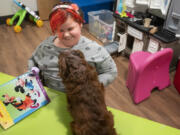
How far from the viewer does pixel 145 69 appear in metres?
1.50

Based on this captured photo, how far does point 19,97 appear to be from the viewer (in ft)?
2.41

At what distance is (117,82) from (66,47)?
48.8 inches

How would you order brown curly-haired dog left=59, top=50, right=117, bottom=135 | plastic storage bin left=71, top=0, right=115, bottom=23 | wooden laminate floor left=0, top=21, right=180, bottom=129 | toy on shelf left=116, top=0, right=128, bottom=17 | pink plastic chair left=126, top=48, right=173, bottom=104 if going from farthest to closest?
plastic storage bin left=71, top=0, right=115, bottom=23, toy on shelf left=116, top=0, right=128, bottom=17, wooden laminate floor left=0, top=21, right=180, bottom=129, pink plastic chair left=126, top=48, right=173, bottom=104, brown curly-haired dog left=59, top=50, right=117, bottom=135

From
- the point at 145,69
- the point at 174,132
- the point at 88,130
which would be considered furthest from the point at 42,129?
the point at 145,69

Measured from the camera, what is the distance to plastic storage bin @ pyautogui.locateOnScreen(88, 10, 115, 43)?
2584 mm

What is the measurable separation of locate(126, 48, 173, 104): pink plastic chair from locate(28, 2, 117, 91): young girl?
28.9 inches

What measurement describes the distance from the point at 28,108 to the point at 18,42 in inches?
84.5

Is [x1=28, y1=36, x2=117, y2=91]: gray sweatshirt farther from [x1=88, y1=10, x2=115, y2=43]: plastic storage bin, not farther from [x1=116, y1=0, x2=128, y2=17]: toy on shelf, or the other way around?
[x1=88, y1=10, x2=115, y2=43]: plastic storage bin

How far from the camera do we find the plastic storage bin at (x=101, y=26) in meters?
2.58

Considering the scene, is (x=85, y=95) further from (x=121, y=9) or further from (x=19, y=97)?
(x=121, y=9)

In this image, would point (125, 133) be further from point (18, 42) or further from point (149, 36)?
point (18, 42)

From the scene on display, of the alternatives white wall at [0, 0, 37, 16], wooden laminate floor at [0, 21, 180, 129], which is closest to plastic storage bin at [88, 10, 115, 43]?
wooden laminate floor at [0, 21, 180, 129]

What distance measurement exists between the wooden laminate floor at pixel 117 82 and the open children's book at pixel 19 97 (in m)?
1.06

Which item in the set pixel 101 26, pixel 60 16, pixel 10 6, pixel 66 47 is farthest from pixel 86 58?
pixel 10 6
